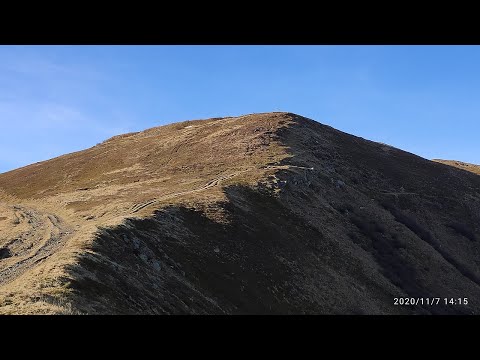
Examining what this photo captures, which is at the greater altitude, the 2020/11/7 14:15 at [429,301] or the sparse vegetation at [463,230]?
the sparse vegetation at [463,230]

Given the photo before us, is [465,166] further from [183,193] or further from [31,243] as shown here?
[31,243]

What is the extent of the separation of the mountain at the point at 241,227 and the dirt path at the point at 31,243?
0.20 metres

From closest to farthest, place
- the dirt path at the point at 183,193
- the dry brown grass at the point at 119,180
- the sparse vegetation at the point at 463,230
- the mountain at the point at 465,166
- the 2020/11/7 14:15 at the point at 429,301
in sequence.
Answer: the dry brown grass at the point at 119,180, the dirt path at the point at 183,193, the 2020/11/7 14:15 at the point at 429,301, the sparse vegetation at the point at 463,230, the mountain at the point at 465,166

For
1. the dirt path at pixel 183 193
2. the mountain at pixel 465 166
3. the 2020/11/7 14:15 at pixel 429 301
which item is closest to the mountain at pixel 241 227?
the 2020/11/7 14:15 at pixel 429 301

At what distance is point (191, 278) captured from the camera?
111 feet

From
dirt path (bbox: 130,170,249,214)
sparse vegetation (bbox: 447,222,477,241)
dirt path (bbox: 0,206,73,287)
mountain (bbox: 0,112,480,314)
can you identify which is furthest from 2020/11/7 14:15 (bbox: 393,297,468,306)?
dirt path (bbox: 0,206,73,287)

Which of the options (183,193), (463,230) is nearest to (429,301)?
(463,230)

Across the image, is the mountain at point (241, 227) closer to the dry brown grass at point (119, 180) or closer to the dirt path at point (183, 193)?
the dry brown grass at point (119, 180)

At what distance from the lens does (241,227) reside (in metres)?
45.3

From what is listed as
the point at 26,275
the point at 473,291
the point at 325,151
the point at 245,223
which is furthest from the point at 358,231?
the point at 26,275

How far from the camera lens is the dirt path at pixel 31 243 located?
92.2ft

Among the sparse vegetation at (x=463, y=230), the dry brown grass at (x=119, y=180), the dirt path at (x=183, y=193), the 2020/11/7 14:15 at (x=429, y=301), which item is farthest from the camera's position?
the sparse vegetation at (x=463, y=230)
